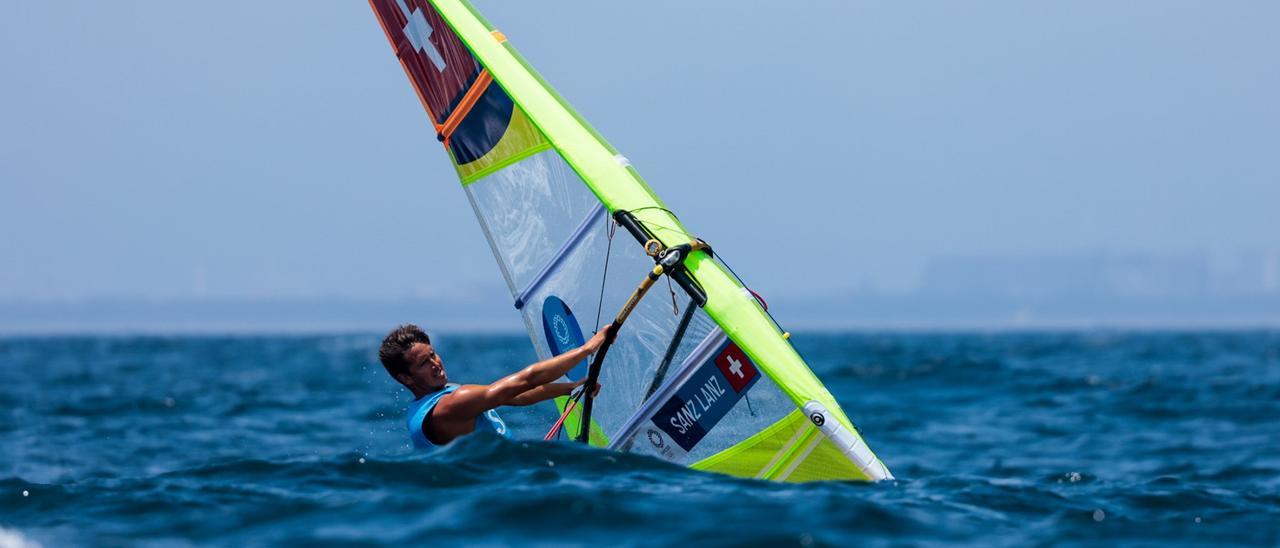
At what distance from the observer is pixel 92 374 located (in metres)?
33.3

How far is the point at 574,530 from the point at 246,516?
5.62 ft

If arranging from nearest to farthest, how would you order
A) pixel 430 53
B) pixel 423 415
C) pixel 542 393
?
pixel 542 393 → pixel 423 415 → pixel 430 53

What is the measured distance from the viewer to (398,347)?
25.2ft

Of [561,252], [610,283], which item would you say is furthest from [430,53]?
[610,283]

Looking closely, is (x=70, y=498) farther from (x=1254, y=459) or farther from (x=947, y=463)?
(x=1254, y=459)

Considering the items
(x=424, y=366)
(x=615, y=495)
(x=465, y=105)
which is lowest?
(x=615, y=495)

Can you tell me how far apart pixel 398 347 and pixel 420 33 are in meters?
2.83

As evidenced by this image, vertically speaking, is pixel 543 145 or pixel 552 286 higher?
pixel 543 145

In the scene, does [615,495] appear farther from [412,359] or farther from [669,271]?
[412,359]

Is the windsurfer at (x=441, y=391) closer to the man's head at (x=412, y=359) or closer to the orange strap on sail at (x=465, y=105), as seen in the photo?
the man's head at (x=412, y=359)

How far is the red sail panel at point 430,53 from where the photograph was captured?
9180mm

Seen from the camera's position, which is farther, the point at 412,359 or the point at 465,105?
the point at 465,105

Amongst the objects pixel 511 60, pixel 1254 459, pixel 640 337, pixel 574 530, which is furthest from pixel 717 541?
pixel 1254 459

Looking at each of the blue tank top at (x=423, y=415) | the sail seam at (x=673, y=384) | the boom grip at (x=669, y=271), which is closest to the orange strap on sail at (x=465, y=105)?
the boom grip at (x=669, y=271)
